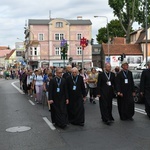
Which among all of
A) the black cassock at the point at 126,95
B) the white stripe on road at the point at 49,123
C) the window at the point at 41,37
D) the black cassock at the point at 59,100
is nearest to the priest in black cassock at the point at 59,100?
the black cassock at the point at 59,100

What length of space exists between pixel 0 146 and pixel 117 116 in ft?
16.0

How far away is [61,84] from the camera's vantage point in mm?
9422

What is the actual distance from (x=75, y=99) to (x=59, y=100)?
1.98 ft

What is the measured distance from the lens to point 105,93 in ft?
32.8

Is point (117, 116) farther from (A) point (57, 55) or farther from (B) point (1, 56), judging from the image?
(B) point (1, 56)

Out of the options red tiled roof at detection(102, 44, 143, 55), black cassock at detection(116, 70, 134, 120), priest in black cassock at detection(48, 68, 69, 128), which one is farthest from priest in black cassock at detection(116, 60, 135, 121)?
red tiled roof at detection(102, 44, 143, 55)

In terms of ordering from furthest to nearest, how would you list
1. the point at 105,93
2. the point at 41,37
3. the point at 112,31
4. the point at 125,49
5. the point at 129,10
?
1. the point at 112,31
2. the point at 41,37
3. the point at 125,49
4. the point at 129,10
5. the point at 105,93

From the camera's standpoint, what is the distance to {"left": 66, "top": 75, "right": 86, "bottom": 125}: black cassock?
9641 millimetres

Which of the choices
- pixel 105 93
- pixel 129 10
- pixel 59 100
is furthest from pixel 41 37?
pixel 59 100

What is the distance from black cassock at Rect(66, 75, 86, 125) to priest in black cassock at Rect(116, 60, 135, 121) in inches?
49.7

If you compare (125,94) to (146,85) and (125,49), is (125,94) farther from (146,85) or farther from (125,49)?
(125,49)

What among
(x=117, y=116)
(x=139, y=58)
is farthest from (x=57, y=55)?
(x=117, y=116)

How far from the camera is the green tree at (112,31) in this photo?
78.1 m

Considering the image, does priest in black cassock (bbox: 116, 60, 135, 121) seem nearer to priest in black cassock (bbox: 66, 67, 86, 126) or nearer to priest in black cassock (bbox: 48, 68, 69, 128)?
priest in black cassock (bbox: 66, 67, 86, 126)
